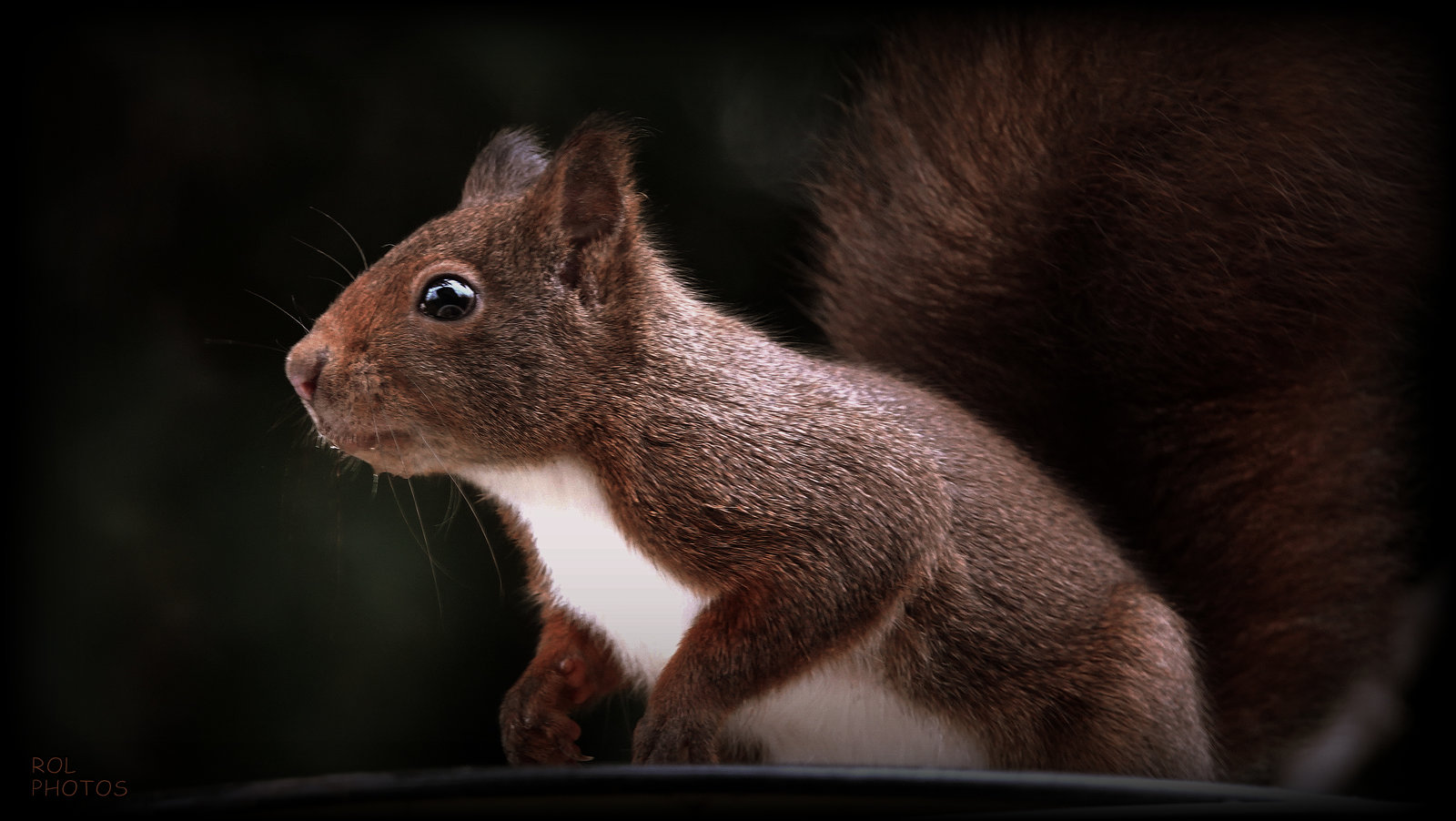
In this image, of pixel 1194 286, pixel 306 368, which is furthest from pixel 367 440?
pixel 1194 286

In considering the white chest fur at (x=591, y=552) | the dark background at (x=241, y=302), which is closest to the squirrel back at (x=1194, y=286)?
the dark background at (x=241, y=302)

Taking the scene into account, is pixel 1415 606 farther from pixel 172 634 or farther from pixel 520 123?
pixel 172 634

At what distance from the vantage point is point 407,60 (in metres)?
1.02

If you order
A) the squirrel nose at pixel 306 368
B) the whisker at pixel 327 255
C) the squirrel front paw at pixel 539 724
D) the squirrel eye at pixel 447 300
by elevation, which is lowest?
the squirrel front paw at pixel 539 724

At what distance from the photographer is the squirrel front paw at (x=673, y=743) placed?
88cm

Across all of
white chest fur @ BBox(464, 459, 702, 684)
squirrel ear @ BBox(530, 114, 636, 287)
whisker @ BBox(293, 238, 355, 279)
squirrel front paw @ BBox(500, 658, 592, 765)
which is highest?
squirrel ear @ BBox(530, 114, 636, 287)

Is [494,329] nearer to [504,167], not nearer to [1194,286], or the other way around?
[504,167]

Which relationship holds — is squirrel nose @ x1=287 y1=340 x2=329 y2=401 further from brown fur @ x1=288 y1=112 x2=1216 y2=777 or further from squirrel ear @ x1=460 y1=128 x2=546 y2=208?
squirrel ear @ x1=460 y1=128 x2=546 y2=208

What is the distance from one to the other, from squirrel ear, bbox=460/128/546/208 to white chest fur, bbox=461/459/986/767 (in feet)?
0.87

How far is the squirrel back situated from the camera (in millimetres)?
1068

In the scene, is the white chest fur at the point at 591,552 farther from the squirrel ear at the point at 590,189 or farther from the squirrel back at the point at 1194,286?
the squirrel back at the point at 1194,286

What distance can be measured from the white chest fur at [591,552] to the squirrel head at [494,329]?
0.12 ft

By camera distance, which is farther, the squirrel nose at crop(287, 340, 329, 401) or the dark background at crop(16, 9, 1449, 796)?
the dark background at crop(16, 9, 1449, 796)

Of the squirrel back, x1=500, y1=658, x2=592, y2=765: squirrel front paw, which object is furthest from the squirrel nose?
the squirrel back
